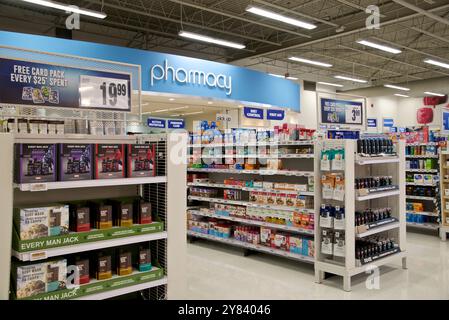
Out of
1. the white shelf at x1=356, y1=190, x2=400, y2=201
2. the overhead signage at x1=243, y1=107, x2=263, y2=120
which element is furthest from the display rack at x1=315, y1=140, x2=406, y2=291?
the overhead signage at x1=243, y1=107, x2=263, y2=120

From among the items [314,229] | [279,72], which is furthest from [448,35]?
[314,229]

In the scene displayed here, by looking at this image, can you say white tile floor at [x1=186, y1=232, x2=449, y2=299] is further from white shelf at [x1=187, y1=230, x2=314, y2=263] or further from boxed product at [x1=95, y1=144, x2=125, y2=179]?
boxed product at [x1=95, y1=144, x2=125, y2=179]

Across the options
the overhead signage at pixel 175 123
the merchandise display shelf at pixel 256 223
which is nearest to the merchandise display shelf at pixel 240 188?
the merchandise display shelf at pixel 256 223

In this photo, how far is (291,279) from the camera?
5238mm

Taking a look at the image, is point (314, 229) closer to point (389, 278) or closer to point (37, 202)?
point (389, 278)

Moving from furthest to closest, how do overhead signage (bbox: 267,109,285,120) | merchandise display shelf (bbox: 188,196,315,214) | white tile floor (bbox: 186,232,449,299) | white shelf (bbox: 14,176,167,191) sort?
overhead signage (bbox: 267,109,285,120) < merchandise display shelf (bbox: 188,196,315,214) < white tile floor (bbox: 186,232,449,299) < white shelf (bbox: 14,176,167,191)

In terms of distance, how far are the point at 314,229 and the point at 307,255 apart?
1.51ft

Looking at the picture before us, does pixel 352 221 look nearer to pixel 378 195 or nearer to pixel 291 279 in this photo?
pixel 378 195

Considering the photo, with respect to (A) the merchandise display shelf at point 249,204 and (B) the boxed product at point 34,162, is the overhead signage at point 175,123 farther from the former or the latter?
(B) the boxed product at point 34,162

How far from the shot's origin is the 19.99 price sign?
3.24 m

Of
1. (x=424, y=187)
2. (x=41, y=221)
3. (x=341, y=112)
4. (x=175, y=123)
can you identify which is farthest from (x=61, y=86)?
(x=175, y=123)

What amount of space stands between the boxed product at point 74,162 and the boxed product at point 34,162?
0.19 ft

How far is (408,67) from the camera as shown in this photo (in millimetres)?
20781

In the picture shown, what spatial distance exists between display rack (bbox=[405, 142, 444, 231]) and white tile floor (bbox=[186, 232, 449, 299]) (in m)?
1.28
